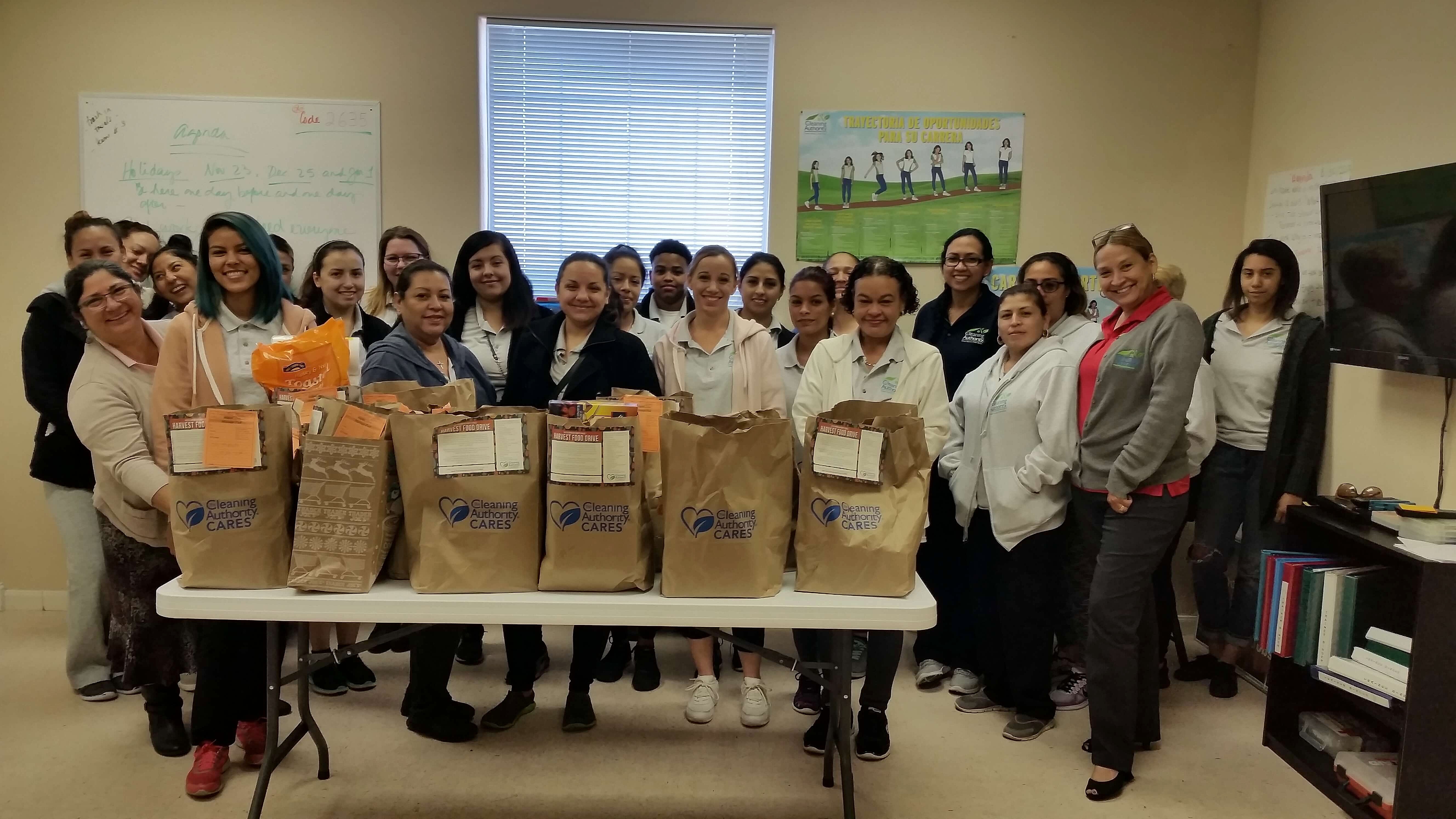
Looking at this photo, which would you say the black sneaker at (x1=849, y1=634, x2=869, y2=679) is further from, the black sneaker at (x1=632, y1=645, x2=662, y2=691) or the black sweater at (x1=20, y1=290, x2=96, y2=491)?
the black sweater at (x1=20, y1=290, x2=96, y2=491)

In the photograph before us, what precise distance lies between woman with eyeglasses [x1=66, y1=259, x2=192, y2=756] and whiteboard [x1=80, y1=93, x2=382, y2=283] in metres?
1.15

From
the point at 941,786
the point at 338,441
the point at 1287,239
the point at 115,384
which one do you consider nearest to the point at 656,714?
the point at 941,786

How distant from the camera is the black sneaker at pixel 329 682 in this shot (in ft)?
9.25

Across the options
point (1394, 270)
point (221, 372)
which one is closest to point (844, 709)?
point (221, 372)

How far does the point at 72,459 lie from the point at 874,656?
2746 millimetres

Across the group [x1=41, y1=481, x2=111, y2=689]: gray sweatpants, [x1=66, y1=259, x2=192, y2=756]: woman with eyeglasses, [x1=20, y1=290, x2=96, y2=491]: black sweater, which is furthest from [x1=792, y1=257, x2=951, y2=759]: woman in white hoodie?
[x1=41, y1=481, x2=111, y2=689]: gray sweatpants

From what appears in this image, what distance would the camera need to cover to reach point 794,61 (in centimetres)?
353

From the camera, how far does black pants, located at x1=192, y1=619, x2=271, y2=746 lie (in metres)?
2.15

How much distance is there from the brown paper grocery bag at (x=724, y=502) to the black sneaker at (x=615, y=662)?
146cm

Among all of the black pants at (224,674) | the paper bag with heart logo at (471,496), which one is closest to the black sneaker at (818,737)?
the paper bag with heart logo at (471,496)

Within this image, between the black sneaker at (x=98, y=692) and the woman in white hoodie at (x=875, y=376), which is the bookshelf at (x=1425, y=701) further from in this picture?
the black sneaker at (x=98, y=692)

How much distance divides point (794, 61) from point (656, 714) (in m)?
2.73

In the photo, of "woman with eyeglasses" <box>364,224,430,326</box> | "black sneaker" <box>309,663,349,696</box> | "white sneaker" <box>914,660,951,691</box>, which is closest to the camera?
"black sneaker" <box>309,663,349,696</box>

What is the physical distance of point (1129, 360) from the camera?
223cm
